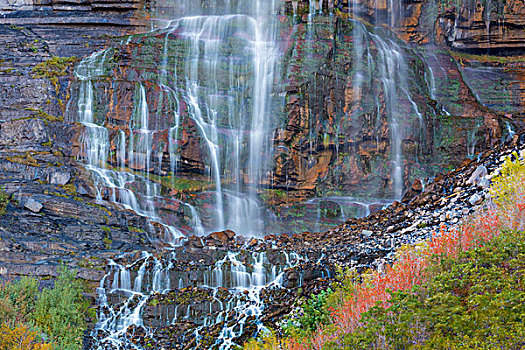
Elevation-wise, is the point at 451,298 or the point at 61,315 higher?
the point at 451,298

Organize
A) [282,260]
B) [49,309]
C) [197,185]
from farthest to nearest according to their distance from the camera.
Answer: [197,185] < [282,260] < [49,309]

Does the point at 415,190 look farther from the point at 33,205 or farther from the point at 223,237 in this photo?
the point at 33,205

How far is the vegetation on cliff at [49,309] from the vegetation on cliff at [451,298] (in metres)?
5.71

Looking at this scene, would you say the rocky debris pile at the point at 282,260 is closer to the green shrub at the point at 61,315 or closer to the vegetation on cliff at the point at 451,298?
the green shrub at the point at 61,315

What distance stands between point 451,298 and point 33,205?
15.1m

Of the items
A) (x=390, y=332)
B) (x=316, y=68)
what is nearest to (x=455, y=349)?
(x=390, y=332)

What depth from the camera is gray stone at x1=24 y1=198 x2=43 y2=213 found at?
56.0 ft

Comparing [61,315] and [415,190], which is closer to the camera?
[61,315]

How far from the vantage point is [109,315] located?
1343 cm

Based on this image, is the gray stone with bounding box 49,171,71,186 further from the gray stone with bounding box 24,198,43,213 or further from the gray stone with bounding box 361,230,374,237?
the gray stone with bounding box 361,230,374,237

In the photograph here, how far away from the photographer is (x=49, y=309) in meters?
12.3

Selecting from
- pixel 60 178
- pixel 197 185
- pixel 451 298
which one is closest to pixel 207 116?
pixel 197 185

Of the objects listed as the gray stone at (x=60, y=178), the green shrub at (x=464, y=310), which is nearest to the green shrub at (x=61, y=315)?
Result: the gray stone at (x=60, y=178)

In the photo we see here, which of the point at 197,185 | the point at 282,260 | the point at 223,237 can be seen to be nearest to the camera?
the point at 282,260
